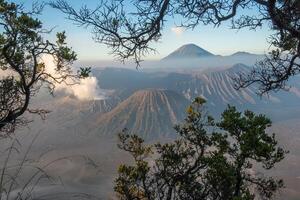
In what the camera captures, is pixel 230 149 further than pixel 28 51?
No

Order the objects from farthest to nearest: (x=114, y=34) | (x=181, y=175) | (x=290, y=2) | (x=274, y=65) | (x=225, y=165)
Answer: (x=181, y=175) < (x=274, y=65) < (x=225, y=165) < (x=290, y=2) < (x=114, y=34)

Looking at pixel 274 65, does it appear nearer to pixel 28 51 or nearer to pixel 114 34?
pixel 114 34

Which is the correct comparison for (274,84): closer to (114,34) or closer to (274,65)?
(274,65)

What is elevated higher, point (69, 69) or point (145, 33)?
point (145, 33)

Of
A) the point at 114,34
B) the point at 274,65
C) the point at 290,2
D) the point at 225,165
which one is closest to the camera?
the point at 114,34

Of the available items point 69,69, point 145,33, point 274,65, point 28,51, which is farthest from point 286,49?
Result: point 28,51

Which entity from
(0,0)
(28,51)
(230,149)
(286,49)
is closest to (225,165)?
(230,149)

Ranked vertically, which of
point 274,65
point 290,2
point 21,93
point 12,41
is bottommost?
point 21,93

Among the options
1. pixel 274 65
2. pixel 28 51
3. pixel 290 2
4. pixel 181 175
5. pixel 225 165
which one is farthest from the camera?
pixel 181 175

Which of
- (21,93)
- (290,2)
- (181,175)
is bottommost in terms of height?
(181,175)
